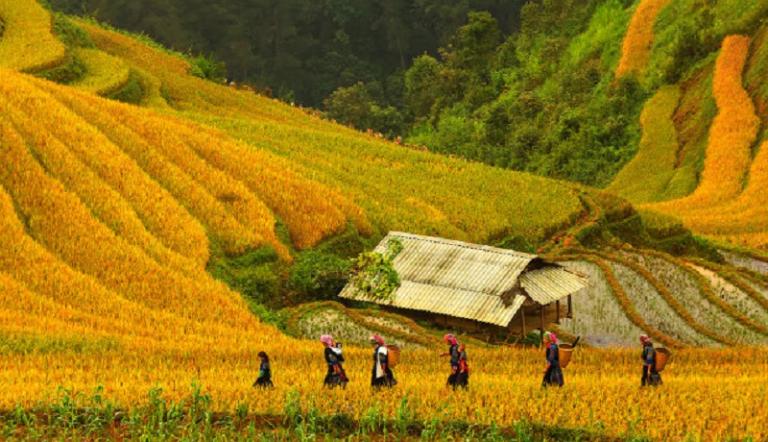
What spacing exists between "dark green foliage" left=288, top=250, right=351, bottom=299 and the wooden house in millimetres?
489

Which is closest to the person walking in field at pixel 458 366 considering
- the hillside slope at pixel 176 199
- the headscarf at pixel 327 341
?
the headscarf at pixel 327 341

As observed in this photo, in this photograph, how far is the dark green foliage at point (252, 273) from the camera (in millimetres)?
34438

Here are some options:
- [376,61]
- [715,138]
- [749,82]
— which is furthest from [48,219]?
[376,61]

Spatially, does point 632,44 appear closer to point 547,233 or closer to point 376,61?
point 547,233

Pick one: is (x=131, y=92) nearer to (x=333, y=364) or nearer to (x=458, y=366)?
(x=333, y=364)

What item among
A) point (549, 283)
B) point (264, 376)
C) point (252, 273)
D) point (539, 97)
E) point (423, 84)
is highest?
point (423, 84)

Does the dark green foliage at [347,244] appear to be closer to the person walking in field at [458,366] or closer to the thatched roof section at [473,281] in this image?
the thatched roof section at [473,281]

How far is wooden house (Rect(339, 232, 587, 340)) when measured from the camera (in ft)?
107

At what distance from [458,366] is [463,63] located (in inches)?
2914

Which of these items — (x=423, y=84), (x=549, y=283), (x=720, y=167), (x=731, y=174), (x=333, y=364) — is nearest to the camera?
(x=333, y=364)

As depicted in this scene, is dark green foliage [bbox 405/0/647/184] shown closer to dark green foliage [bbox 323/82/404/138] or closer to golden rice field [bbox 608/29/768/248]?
Answer: golden rice field [bbox 608/29/768/248]

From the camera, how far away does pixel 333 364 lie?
2134cm

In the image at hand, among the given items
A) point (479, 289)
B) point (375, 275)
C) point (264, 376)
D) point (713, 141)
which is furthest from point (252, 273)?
point (713, 141)

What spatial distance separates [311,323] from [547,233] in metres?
14.0
